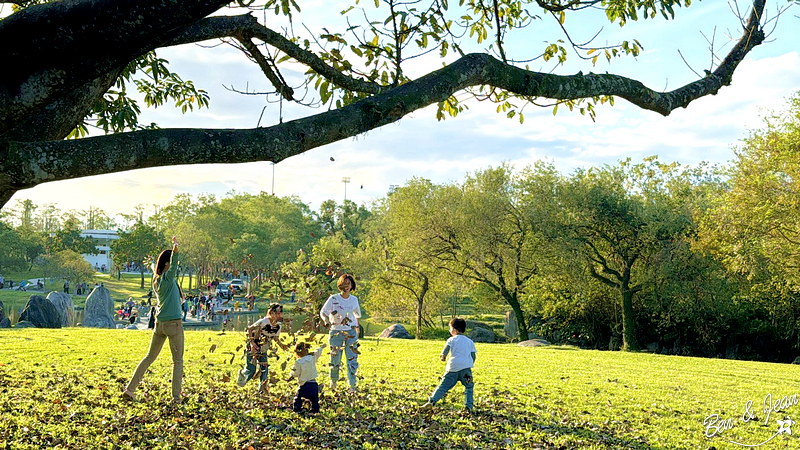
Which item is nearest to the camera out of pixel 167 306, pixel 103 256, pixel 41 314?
pixel 167 306

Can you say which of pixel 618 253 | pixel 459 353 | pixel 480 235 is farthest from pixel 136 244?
pixel 459 353

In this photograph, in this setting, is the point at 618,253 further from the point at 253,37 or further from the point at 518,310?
the point at 253,37

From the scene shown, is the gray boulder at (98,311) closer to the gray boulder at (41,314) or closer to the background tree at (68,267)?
the gray boulder at (41,314)

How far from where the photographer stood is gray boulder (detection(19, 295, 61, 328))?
24.7 metres

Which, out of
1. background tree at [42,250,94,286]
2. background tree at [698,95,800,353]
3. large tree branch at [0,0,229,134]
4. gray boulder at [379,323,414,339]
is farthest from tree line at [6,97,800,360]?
background tree at [42,250,94,286]

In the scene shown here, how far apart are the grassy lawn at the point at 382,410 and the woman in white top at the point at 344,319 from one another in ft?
2.03

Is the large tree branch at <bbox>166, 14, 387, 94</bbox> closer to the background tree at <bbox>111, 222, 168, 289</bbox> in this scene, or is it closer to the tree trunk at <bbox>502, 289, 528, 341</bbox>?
the tree trunk at <bbox>502, 289, 528, 341</bbox>

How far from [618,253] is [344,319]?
2374cm

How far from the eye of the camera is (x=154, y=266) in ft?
26.4

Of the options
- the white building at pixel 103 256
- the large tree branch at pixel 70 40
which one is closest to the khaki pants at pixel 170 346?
the large tree branch at pixel 70 40

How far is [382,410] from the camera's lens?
8.21 m

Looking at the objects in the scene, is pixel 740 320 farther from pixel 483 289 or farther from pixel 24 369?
pixel 24 369

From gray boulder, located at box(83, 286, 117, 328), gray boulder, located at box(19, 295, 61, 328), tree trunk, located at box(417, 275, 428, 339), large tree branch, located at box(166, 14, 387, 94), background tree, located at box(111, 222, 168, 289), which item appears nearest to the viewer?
large tree branch, located at box(166, 14, 387, 94)

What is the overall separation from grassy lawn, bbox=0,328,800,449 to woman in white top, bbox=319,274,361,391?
619 millimetres
